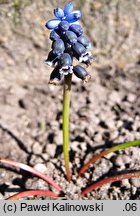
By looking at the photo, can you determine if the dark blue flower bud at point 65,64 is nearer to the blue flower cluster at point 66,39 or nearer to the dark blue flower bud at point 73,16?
the blue flower cluster at point 66,39

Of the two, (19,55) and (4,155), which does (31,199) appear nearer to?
(4,155)

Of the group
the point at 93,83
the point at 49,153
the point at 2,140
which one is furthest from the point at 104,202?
the point at 93,83

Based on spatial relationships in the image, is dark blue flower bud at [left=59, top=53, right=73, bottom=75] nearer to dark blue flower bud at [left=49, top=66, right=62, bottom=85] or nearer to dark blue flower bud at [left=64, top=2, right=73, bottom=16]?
dark blue flower bud at [left=49, top=66, right=62, bottom=85]

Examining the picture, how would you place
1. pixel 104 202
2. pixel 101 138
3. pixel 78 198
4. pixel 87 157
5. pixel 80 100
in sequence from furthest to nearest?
pixel 80 100, pixel 101 138, pixel 87 157, pixel 78 198, pixel 104 202

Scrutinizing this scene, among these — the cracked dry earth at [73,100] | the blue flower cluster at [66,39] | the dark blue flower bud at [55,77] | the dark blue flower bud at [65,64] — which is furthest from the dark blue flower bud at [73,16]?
the cracked dry earth at [73,100]

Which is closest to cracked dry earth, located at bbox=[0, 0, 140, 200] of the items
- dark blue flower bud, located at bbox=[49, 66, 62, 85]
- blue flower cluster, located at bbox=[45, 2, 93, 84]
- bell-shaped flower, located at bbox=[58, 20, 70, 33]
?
dark blue flower bud, located at bbox=[49, 66, 62, 85]

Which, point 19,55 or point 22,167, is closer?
point 22,167

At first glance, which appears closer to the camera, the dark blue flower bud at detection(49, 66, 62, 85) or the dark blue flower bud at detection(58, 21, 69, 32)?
the dark blue flower bud at detection(58, 21, 69, 32)

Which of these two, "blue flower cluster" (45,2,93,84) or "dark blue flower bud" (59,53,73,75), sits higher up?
"blue flower cluster" (45,2,93,84)
